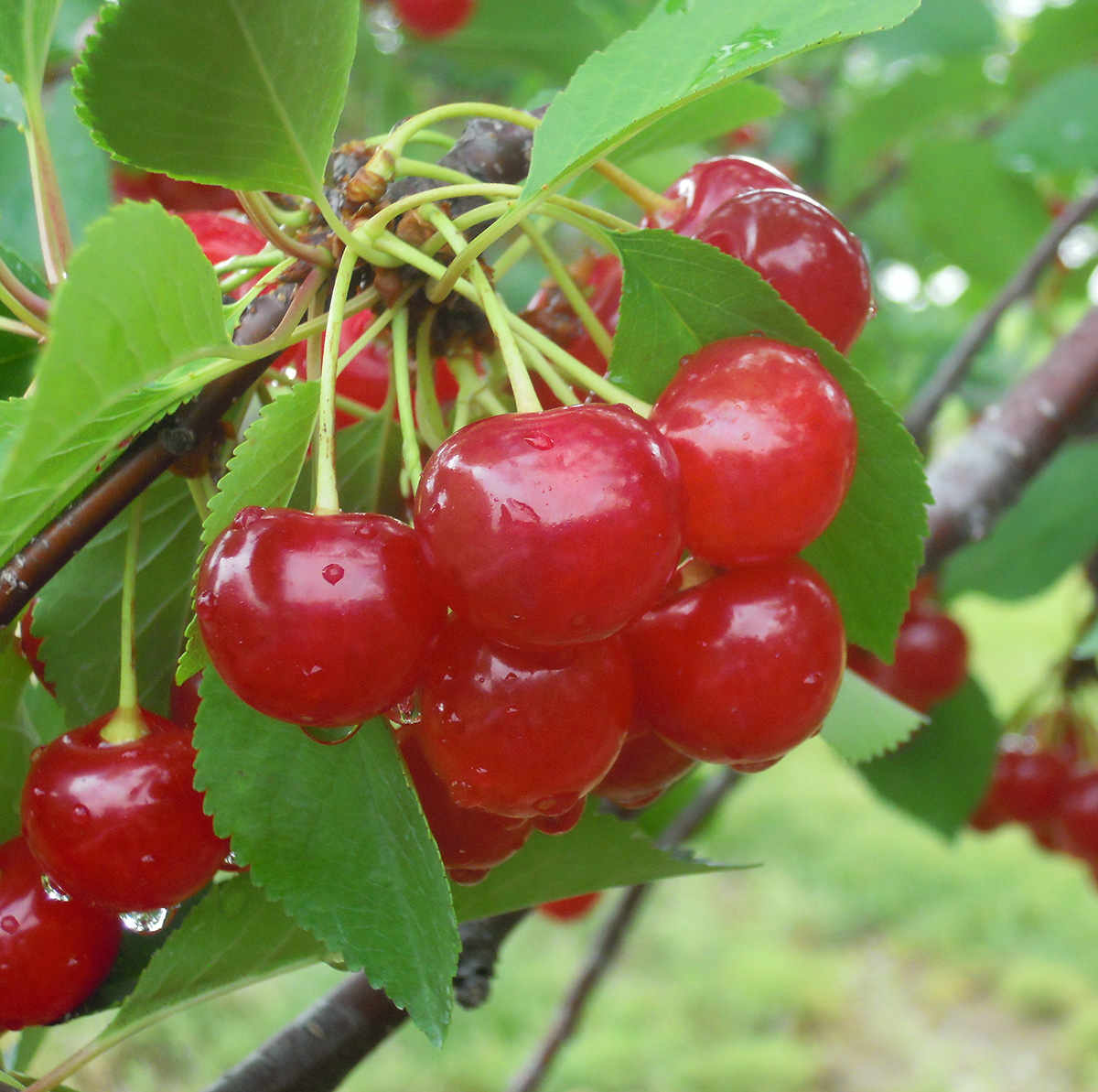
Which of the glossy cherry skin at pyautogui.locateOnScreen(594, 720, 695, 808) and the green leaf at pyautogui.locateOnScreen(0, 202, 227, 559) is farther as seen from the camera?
the glossy cherry skin at pyautogui.locateOnScreen(594, 720, 695, 808)

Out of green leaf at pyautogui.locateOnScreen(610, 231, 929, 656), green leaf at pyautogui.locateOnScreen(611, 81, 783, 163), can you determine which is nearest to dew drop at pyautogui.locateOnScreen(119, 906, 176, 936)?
green leaf at pyautogui.locateOnScreen(610, 231, 929, 656)

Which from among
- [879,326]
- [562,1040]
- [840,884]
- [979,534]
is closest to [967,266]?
[879,326]

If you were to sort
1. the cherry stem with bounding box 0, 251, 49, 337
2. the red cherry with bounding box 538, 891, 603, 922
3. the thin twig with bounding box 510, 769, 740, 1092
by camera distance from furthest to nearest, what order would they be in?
the red cherry with bounding box 538, 891, 603, 922, the thin twig with bounding box 510, 769, 740, 1092, the cherry stem with bounding box 0, 251, 49, 337

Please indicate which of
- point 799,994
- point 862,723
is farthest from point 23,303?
point 799,994

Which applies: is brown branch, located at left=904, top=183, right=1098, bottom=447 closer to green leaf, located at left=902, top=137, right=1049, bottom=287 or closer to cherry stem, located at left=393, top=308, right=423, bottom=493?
green leaf, located at left=902, top=137, right=1049, bottom=287

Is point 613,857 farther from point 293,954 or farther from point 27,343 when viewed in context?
point 27,343

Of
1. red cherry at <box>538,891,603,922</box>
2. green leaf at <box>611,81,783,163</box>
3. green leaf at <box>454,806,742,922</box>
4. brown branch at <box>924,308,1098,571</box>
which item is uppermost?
green leaf at <box>611,81,783,163</box>

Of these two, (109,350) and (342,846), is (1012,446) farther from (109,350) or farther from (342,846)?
(109,350)
